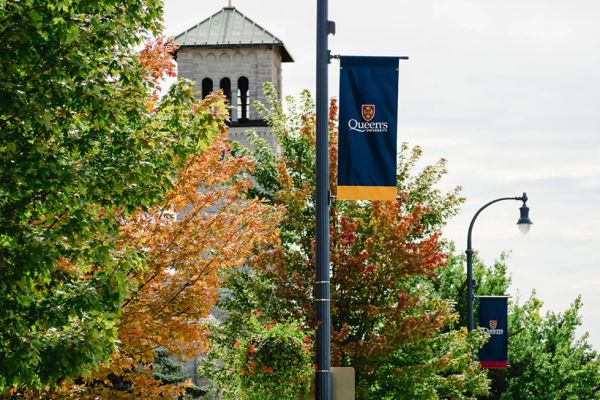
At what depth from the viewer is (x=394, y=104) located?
14.5m

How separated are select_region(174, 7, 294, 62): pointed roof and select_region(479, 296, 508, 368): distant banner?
183 ft

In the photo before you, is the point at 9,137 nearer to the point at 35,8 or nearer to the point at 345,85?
the point at 35,8

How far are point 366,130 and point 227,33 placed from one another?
75.7 m

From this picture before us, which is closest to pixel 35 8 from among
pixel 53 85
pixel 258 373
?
pixel 53 85

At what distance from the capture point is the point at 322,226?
547 inches

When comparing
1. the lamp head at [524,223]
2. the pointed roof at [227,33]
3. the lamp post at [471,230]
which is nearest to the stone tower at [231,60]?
the pointed roof at [227,33]

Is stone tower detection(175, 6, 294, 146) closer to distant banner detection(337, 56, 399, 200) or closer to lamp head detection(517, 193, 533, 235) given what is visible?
lamp head detection(517, 193, 533, 235)

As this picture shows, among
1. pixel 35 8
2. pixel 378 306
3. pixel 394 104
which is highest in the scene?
pixel 35 8

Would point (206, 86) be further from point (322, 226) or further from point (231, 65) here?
point (322, 226)

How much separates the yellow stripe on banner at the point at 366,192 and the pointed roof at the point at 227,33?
73672mm

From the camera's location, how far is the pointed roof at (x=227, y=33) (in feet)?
287

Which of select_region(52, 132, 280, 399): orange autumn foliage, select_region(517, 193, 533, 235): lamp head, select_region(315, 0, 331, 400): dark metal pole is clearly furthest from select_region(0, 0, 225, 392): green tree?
select_region(517, 193, 533, 235): lamp head

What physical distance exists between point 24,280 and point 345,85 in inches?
182

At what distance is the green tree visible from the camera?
12445 millimetres
